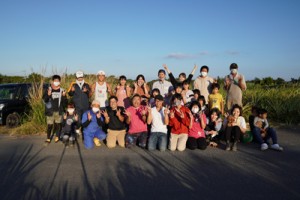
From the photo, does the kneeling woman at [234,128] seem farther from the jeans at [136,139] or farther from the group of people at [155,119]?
the jeans at [136,139]

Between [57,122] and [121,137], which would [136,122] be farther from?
[57,122]

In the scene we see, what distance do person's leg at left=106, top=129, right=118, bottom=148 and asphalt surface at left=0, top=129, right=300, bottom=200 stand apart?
10.1 inches

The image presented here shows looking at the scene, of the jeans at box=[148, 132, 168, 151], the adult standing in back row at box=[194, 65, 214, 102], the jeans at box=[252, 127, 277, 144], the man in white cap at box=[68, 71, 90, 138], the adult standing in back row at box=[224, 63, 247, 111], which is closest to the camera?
the jeans at box=[148, 132, 168, 151]

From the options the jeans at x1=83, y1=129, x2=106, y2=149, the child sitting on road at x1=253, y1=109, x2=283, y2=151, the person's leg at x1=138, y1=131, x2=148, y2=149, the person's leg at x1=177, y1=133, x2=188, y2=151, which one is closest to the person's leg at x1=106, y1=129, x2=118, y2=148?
the jeans at x1=83, y1=129, x2=106, y2=149

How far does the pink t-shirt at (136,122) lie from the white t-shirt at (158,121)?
0.31 meters

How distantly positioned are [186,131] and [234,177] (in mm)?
2534

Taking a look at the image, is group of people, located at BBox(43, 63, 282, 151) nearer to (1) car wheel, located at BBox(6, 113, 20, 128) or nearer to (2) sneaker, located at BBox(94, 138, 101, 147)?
(2) sneaker, located at BBox(94, 138, 101, 147)

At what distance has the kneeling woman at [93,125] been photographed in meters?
7.67

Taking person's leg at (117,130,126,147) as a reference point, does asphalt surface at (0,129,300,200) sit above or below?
below

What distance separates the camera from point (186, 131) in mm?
7484

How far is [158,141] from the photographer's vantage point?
24.1 feet

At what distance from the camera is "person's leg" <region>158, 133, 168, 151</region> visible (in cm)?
711

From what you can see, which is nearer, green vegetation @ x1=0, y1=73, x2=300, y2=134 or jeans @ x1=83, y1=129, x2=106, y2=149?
jeans @ x1=83, y1=129, x2=106, y2=149

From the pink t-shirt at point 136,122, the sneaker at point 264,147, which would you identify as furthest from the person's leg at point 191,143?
the sneaker at point 264,147
